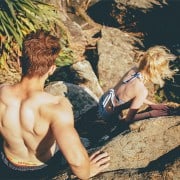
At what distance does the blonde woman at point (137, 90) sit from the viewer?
4.89 metres

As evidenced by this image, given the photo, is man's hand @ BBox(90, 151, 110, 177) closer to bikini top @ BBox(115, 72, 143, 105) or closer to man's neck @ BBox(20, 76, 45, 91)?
man's neck @ BBox(20, 76, 45, 91)

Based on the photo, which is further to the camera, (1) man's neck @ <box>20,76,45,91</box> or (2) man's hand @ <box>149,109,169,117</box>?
A: (2) man's hand @ <box>149,109,169,117</box>

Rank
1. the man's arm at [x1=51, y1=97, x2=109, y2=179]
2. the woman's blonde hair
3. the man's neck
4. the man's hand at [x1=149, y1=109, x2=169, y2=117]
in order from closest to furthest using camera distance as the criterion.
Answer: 1. the man's arm at [x1=51, y1=97, x2=109, y2=179]
2. the man's neck
3. the woman's blonde hair
4. the man's hand at [x1=149, y1=109, x2=169, y2=117]

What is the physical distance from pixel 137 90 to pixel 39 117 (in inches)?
83.3

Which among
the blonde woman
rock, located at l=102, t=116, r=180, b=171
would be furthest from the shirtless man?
the blonde woman

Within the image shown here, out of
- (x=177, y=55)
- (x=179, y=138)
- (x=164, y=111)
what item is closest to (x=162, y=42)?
(x=177, y=55)

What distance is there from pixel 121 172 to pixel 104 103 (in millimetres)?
2099

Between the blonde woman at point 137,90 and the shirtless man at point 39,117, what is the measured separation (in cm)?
167

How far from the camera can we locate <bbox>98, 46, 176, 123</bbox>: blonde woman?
193 inches

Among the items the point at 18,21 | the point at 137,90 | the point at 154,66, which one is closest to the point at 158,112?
the point at 137,90

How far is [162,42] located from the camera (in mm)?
8742

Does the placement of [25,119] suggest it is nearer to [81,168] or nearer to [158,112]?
[81,168]

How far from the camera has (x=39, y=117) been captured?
3135 mm

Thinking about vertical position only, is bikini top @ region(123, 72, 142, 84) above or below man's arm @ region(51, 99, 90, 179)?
below
